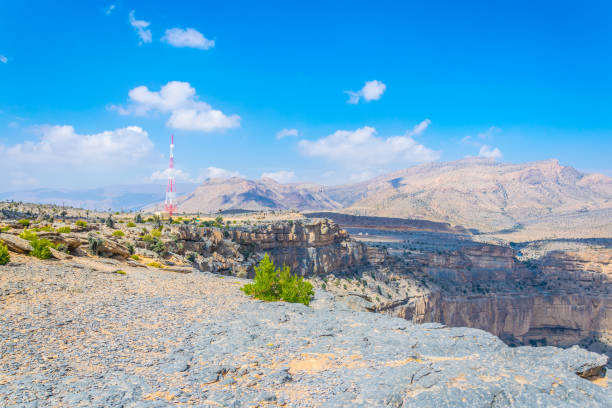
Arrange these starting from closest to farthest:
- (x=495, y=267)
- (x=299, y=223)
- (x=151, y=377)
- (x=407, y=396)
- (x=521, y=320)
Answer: (x=407, y=396) < (x=151, y=377) < (x=299, y=223) < (x=521, y=320) < (x=495, y=267)

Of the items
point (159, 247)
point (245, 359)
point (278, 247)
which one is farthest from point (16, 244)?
point (278, 247)

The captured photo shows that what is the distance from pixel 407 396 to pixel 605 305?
2817 inches

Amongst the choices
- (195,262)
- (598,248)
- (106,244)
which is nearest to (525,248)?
(598,248)

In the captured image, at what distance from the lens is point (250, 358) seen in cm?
870

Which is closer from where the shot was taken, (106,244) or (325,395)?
(325,395)

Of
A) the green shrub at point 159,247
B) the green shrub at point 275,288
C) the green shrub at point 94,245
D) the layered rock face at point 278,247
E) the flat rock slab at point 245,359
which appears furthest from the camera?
the layered rock face at point 278,247

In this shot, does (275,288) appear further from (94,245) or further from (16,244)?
(16,244)

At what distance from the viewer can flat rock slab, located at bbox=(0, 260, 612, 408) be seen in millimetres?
6609

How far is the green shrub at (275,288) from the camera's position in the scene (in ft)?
53.5

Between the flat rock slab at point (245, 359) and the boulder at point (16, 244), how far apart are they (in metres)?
3.81

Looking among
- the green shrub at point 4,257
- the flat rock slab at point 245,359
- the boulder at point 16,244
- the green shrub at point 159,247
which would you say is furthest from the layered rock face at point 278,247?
the flat rock slab at point 245,359

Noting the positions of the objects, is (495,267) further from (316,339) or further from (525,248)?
(316,339)

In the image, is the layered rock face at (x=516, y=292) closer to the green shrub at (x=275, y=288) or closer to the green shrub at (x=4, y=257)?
the green shrub at (x=275, y=288)

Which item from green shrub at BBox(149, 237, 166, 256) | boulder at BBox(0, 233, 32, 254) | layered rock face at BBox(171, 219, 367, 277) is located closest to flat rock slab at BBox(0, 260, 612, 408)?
boulder at BBox(0, 233, 32, 254)
